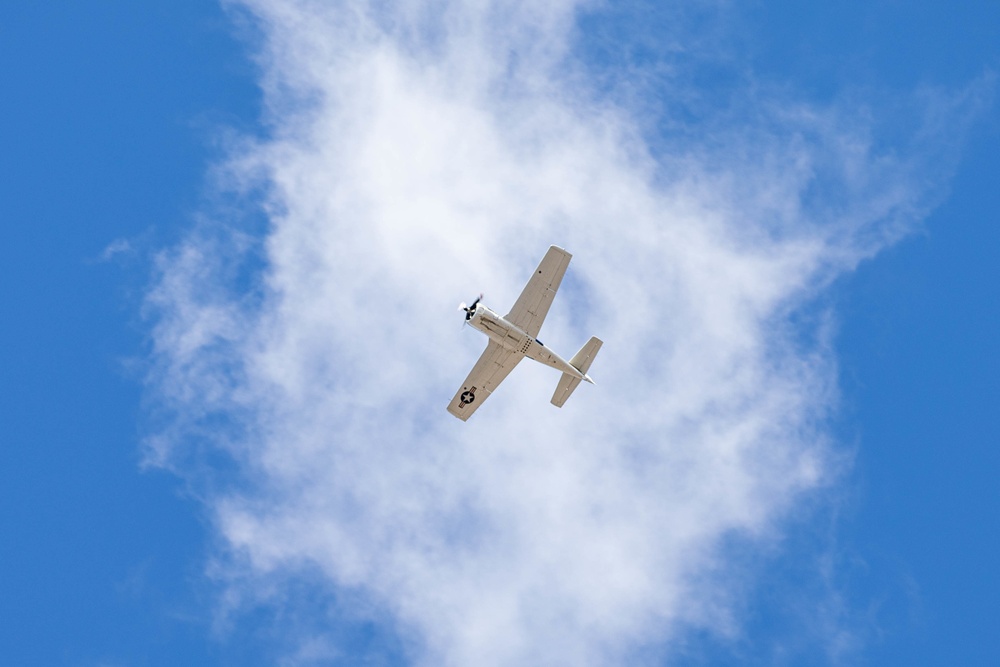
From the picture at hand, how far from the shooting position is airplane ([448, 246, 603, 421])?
8519 cm

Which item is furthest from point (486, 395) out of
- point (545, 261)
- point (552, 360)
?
point (545, 261)

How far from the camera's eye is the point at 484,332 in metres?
86.1

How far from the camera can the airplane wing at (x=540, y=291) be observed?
85000 millimetres

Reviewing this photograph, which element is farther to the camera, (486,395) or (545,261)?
(486,395)

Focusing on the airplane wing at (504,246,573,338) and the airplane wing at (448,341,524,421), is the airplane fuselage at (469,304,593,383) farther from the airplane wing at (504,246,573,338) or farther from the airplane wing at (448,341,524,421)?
the airplane wing at (448,341,524,421)

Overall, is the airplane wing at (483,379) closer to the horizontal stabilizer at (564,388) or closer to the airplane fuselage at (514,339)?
the airplane fuselage at (514,339)

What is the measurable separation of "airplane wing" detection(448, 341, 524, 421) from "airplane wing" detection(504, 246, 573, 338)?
328cm

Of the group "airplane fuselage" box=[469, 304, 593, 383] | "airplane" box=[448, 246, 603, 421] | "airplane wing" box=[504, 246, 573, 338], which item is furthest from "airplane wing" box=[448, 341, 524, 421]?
"airplane wing" box=[504, 246, 573, 338]

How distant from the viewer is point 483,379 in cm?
9025

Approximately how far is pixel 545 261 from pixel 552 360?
23.9ft

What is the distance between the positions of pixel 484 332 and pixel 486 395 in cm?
649

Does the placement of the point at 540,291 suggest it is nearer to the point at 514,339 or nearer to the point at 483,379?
the point at 514,339

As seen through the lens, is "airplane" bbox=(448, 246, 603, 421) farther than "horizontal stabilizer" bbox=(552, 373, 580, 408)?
No

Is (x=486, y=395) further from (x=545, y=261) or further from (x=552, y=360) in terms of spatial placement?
(x=545, y=261)
